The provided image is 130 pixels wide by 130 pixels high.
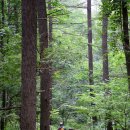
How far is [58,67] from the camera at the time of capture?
10883mm

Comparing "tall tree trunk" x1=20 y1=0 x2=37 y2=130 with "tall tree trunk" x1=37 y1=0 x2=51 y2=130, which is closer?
"tall tree trunk" x1=20 y1=0 x2=37 y2=130

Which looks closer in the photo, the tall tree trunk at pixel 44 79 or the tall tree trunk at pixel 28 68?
the tall tree trunk at pixel 28 68

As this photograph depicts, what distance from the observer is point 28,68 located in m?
7.25

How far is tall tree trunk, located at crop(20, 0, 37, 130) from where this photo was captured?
714 cm

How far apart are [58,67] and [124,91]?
9.52ft

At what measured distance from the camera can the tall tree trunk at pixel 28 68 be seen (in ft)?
23.4

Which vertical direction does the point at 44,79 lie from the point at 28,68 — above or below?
below

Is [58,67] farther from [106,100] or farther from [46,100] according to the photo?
[106,100]

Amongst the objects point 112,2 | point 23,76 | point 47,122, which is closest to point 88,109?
point 47,122

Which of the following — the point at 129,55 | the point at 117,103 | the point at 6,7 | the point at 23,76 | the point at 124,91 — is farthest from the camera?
the point at 6,7

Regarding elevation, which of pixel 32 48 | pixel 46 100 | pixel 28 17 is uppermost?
pixel 28 17

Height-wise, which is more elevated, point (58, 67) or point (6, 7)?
point (6, 7)

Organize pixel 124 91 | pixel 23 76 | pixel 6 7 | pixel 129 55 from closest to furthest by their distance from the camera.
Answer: pixel 23 76 → pixel 129 55 → pixel 124 91 → pixel 6 7

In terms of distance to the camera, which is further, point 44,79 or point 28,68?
point 44,79
